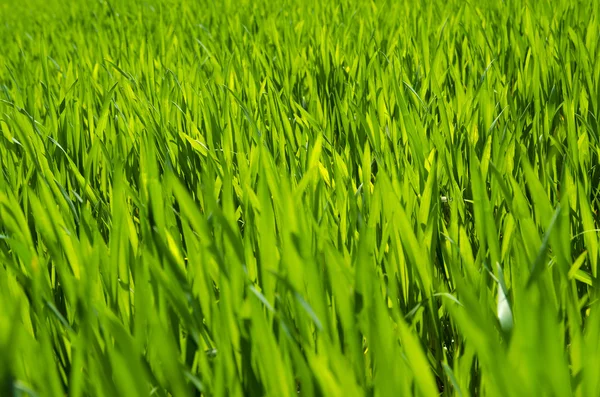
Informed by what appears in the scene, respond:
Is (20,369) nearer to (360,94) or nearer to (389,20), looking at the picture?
(360,94)

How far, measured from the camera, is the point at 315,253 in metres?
0.72

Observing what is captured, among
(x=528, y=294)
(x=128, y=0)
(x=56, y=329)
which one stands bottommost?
(x=128, y=0)

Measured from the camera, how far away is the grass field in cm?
49

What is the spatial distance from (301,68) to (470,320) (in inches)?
55.3

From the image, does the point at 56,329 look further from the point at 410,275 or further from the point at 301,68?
the point at 301,68

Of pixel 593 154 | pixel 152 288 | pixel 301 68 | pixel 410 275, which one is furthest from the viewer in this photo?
pixel 301 68

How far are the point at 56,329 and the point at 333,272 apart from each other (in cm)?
32

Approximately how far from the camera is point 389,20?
96.9 inches

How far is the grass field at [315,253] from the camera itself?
0.49 meters

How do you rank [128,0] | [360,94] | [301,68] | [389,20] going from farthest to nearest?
[128,0] < [389,20] < [301,68] < [360,94]

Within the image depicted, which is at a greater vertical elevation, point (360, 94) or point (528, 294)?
point (528, 294)

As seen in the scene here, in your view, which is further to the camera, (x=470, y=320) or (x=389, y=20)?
(x=389, y=20)

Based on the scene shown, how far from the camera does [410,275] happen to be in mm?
761

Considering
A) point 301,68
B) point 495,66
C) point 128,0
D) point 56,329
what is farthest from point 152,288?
point 128,0
